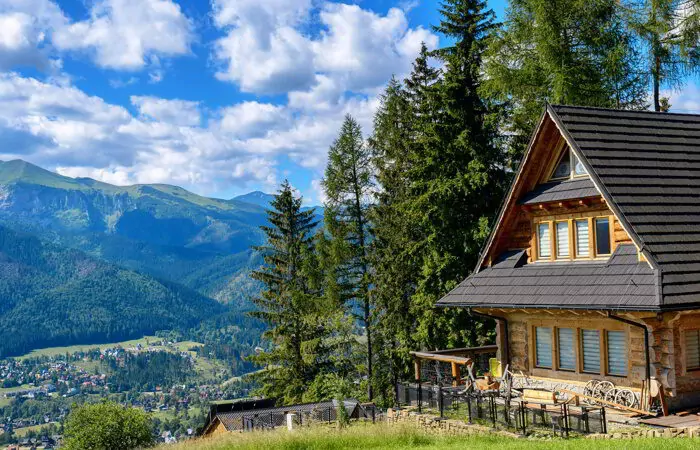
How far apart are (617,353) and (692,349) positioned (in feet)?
5.75

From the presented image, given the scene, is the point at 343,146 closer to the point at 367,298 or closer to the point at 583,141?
the point at 367,298

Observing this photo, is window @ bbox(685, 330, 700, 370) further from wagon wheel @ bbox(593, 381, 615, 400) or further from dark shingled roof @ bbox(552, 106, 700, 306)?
wagon wheel @ bbox(593, 381, 615, 400)

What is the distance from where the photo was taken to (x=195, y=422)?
197250 millimetres

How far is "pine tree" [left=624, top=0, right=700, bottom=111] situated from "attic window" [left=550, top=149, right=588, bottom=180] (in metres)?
11.0

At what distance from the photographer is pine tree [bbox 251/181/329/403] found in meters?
42.6

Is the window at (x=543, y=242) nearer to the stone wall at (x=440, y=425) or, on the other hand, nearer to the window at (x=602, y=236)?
the window at (x=602, y=236)

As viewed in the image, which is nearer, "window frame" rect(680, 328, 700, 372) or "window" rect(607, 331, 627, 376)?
"window frame" rect(680, 328, 700, 372)

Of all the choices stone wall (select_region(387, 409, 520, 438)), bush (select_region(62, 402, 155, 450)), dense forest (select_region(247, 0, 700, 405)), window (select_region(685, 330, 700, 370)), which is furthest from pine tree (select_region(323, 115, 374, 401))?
window (select_region(685, 330, 700, 370))

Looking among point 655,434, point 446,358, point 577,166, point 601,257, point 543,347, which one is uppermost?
point 577,166

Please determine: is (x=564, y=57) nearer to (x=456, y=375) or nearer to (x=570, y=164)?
(x=570, y=164)

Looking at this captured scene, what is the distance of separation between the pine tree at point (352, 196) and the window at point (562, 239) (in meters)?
19.4

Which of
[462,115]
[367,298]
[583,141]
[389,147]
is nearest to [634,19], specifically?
[462,115]

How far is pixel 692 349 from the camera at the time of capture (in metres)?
17.2

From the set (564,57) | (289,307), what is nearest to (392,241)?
(289,307)
